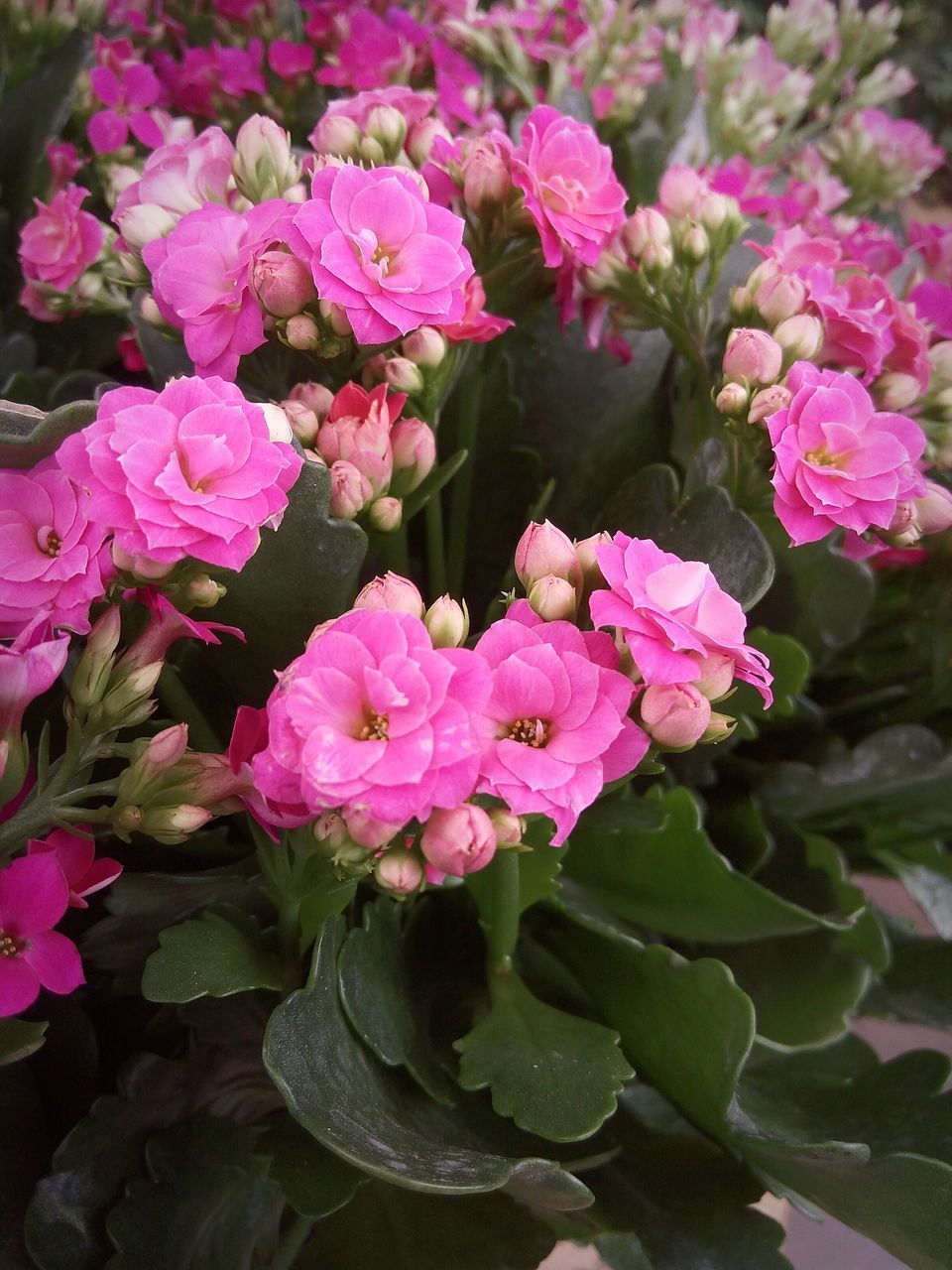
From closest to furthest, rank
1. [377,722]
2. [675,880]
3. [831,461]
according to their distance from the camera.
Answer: [377,722]
[831,461]
[675,880]

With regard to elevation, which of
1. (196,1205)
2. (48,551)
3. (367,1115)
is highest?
(48,551)

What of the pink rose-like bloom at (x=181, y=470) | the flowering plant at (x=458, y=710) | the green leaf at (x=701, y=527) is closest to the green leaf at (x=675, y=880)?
the flowering plant at (x=458, y=710)

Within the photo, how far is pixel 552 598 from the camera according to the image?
0.97 feet

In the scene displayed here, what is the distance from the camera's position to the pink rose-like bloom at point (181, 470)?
0.27 meters

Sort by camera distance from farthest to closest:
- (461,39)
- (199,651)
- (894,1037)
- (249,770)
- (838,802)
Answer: (894,1037)
(461,39)
(838,802)
(199,651)
(249,770)

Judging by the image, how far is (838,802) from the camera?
1.77 ft

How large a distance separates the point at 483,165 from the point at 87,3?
1.58ft

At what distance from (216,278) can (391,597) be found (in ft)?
0.45

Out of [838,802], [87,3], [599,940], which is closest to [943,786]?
[838,802]

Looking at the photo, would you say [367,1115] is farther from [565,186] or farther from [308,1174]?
[565,186]

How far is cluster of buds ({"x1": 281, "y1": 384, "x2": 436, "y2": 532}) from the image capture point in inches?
13.2

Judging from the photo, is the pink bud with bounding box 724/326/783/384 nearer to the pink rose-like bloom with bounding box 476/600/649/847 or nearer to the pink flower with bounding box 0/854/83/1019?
the pink rose-like bloom with bounding box 476/600/649/847

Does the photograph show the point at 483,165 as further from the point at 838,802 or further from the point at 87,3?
the point at 87,3

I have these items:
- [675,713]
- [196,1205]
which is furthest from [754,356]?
[196,1205]
